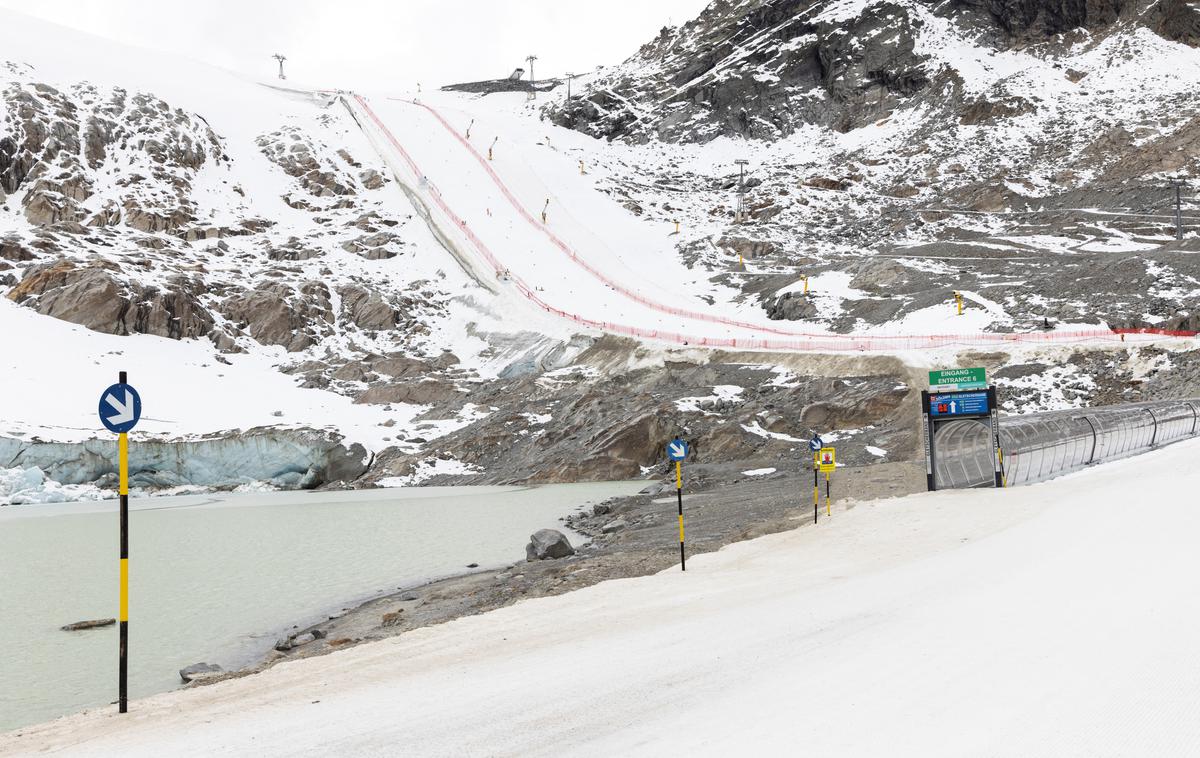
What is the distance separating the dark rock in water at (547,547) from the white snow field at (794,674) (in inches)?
272

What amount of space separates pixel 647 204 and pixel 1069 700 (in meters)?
84.7

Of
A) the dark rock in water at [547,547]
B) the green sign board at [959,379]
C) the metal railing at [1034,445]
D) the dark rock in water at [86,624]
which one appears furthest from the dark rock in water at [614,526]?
the dark rock in water at [86,624]

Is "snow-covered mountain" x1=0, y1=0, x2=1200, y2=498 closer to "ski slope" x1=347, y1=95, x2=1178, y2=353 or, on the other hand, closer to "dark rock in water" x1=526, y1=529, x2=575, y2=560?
"ski slope" x1=347, y1=95, x2=1178, y2=353

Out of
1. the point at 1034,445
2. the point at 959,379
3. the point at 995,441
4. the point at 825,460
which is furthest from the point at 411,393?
the point at 1034,445

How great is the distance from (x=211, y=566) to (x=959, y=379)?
21240 millimetres

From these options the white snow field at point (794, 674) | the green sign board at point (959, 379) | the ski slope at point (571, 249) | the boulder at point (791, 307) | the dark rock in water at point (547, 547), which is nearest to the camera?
the white snow field at point (794, 674)

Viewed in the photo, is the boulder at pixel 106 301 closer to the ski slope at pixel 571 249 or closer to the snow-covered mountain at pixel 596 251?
the snow-covered mountain at pixel 596 251

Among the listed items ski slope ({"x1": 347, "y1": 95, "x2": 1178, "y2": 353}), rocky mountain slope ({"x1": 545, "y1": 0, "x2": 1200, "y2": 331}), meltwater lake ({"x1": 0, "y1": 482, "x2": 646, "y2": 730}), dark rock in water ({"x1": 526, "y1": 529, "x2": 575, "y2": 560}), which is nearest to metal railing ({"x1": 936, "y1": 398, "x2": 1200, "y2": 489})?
dark rock in water ({"x1": 526, "y1": 529, "x2": 575, "y2": 560})

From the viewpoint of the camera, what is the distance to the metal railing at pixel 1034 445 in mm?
22406

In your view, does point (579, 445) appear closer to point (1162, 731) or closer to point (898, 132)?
point (1162, 731)

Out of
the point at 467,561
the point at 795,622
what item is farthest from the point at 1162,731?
the point at 467,561

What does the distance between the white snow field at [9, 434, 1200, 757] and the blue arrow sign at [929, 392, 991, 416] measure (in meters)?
7.99

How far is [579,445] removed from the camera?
4138cm

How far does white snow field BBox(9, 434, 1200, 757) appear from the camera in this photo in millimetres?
5727
